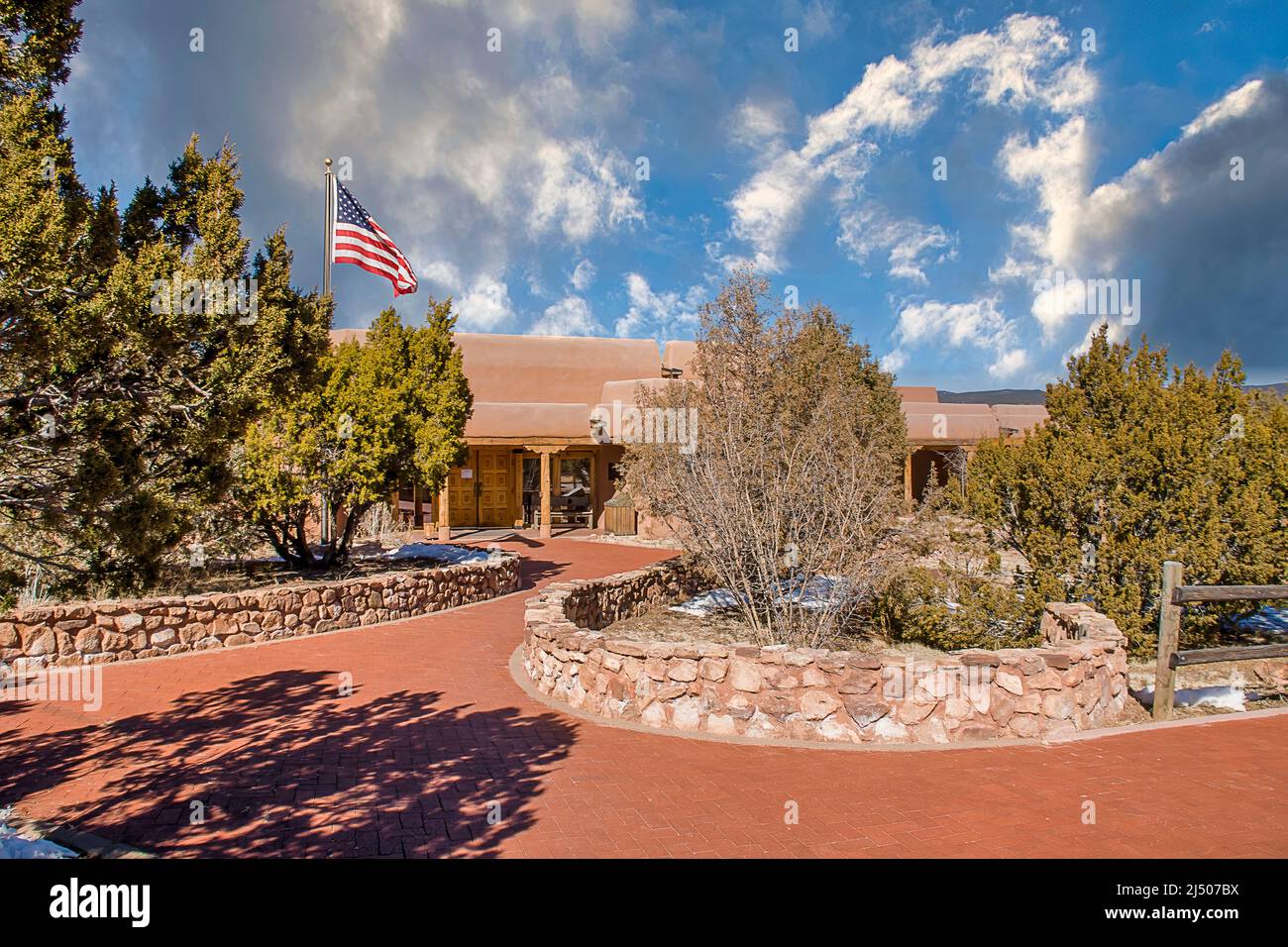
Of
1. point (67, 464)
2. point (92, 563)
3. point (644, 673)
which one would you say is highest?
point (67, 464)

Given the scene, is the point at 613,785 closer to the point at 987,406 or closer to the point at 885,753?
the point at 885,753

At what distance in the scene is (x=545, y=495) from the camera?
2189 cm

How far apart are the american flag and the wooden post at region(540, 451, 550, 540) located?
7.11 metres

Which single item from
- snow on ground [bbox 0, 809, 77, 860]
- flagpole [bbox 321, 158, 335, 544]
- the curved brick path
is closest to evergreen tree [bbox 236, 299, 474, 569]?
flagpole [bbox 321, 158, 335, 544]

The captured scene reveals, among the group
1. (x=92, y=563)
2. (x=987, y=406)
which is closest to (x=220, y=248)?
(x=92, y=563)

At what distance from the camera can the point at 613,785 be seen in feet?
16.8

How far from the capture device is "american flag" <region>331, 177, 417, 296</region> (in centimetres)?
1431

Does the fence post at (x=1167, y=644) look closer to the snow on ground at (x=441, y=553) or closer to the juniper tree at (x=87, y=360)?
A: the juniper tree at (x=87, y=360)

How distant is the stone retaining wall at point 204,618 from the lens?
8.16 m

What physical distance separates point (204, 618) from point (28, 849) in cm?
619

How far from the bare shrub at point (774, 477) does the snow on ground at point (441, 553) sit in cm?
463
